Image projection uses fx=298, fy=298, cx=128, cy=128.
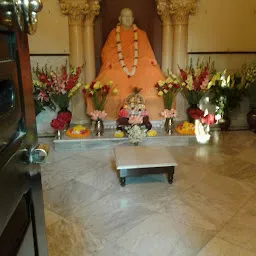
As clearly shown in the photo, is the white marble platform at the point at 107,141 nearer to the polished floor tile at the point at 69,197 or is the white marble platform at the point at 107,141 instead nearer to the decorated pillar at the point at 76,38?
the decorated pillar at the point at 76,38

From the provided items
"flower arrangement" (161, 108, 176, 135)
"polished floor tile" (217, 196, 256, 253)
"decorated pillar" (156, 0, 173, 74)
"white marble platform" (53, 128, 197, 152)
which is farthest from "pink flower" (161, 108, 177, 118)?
"polished floor tile" (217, 196, 256, 253)

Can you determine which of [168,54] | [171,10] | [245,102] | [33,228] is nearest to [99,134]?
[168,54]

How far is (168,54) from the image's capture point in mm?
4457

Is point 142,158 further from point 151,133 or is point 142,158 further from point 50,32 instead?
point 50,32

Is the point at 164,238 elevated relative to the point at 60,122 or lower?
lower

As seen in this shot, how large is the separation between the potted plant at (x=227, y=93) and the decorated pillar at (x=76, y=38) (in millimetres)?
1923

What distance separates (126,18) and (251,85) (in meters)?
1.99

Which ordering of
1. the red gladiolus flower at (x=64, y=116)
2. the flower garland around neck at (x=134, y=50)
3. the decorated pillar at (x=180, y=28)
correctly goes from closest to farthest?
the red gladiolus flower at (x=64, y=116) → the decorated pillar at (x=180, y=28) → the flower garland around neck at (x=134, y=50)

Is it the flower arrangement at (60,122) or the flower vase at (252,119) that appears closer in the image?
the flower arrangement at (60,122)

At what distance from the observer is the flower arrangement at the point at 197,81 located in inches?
154

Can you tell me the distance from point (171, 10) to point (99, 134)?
6.60 ft

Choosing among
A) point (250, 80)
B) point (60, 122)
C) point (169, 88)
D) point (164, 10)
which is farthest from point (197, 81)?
point (60, 122)

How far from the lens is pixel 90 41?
427 cm

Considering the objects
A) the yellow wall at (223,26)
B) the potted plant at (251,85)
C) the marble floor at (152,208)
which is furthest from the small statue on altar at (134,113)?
the potted plant at (251,85)
